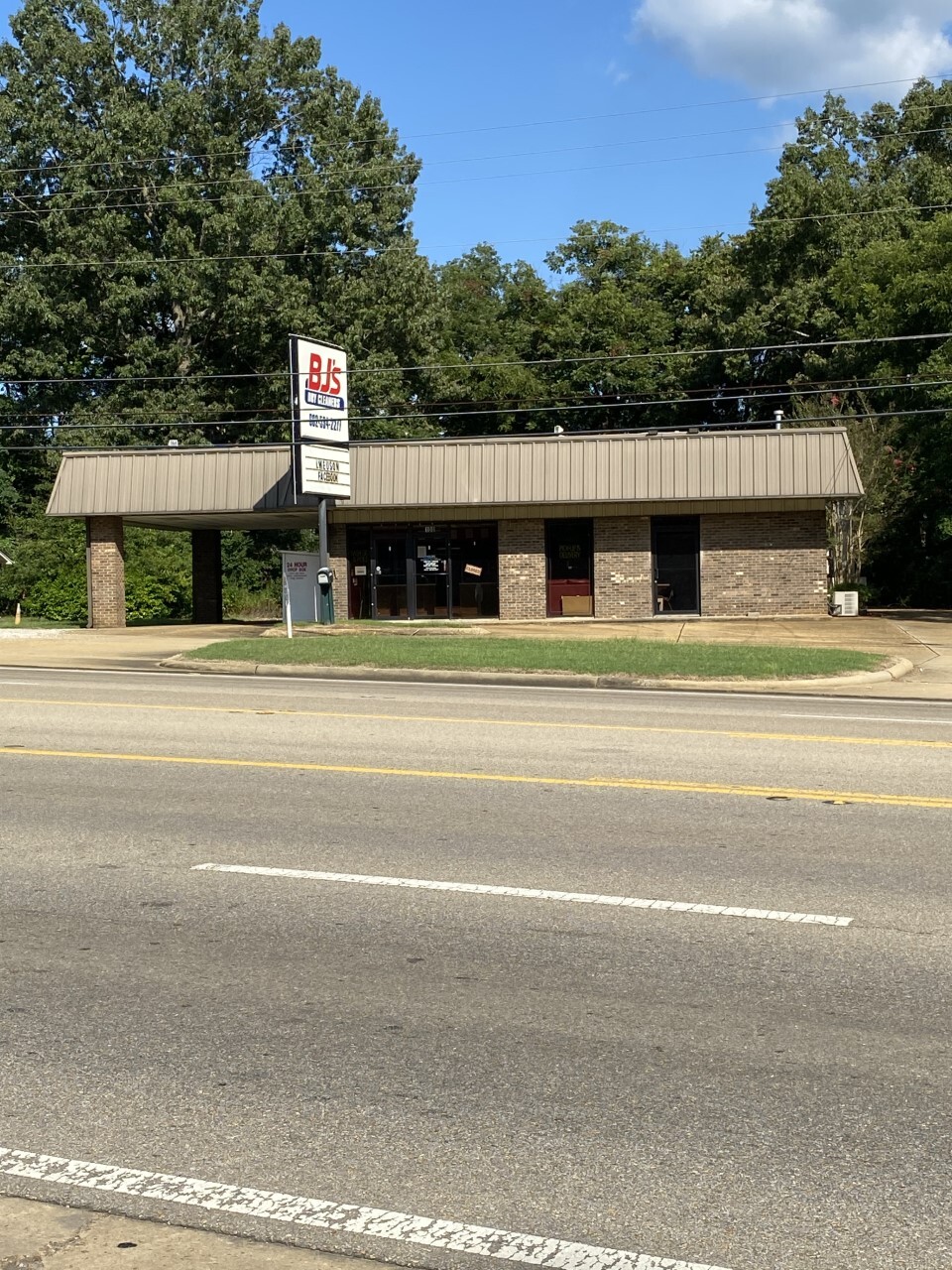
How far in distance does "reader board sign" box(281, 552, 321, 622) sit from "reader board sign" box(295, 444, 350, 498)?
1.50 metres

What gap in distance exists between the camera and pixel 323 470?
30.9m

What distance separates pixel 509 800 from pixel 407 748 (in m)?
2.57

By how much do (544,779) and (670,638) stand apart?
16.7m

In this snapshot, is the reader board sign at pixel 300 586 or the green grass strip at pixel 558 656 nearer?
the green grass strip at pixel 558 656

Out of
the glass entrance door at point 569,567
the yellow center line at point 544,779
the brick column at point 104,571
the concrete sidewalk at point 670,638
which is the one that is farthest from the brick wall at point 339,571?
the yellow center line at point 544,779

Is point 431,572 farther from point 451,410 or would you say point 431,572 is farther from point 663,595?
point 451,410

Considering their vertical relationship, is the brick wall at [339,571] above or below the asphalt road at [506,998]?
above

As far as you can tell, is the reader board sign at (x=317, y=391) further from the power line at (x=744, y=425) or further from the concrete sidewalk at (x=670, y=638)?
the power line at (x=744, y=425)

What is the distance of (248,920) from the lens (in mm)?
6895

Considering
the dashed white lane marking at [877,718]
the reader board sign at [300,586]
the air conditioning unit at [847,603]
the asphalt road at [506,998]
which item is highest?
the reader board sign at [300,586]

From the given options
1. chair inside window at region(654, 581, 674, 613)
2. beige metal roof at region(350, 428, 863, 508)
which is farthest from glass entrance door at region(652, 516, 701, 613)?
beige metal roof at region(350, 428, 863, 508)

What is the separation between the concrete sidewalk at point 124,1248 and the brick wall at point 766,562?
31042mm

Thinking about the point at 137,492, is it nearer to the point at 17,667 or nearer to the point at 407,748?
the point at 17,667

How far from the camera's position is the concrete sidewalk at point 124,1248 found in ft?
12.3
